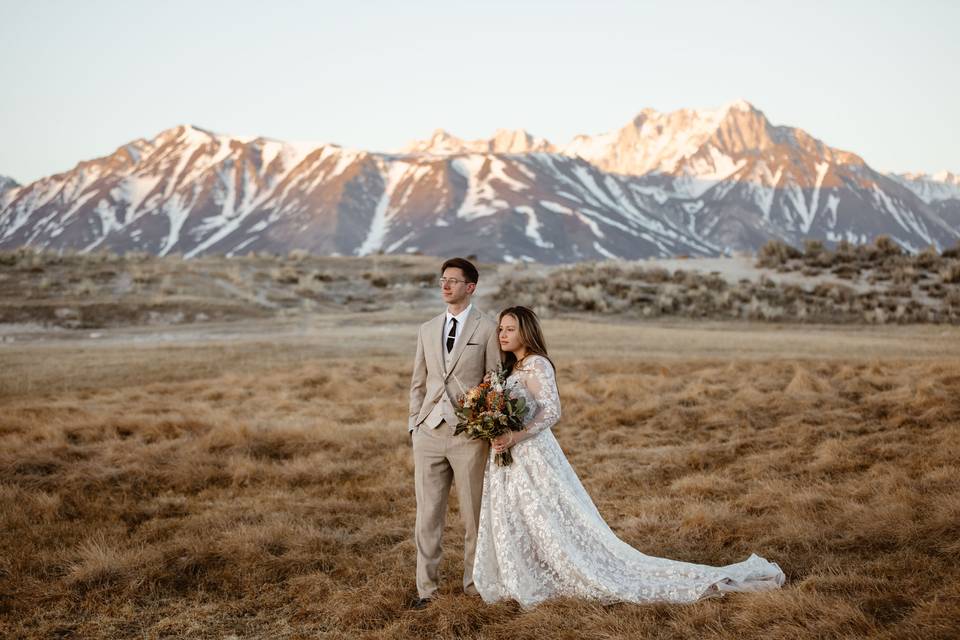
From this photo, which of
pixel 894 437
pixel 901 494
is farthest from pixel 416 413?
pixel 894 437

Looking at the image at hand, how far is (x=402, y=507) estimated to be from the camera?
8.34 meters

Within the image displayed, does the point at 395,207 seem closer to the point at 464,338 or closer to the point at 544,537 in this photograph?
the point at 464,338

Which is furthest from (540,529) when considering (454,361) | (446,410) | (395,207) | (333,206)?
(395,207)

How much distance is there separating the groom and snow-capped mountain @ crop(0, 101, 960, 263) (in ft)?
349

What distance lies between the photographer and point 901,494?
7.04m

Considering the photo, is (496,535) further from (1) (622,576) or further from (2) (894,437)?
(2) (894,437)

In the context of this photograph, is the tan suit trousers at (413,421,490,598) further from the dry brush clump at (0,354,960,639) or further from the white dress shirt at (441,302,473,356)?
the white dress shirt at (441,302,473,356)

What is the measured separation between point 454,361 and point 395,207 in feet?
438

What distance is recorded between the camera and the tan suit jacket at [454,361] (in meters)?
5.39

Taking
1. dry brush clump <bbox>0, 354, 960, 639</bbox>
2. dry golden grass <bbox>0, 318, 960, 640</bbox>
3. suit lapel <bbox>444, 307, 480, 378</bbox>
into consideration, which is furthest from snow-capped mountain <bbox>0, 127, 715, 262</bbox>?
suit lapel <bbox>444, 307, 480, 378</bbox>

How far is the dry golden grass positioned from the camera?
5.22 metres

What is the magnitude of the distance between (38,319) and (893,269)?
108ft

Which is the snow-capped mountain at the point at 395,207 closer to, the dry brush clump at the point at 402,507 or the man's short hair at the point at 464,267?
the dry brush clump at the point at 402,507

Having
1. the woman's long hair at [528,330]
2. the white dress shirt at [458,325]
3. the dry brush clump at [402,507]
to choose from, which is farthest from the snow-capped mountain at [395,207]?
the woman's long hair at [528,330]
